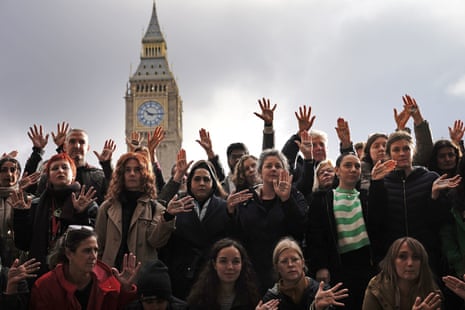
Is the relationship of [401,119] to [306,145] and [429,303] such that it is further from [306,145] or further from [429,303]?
[429,303]

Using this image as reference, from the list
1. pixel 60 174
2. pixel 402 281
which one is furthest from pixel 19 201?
pixel 402 281

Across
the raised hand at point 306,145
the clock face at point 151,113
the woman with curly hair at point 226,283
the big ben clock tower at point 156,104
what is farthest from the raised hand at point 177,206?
the clock face at point 151,113

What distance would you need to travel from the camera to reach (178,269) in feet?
17.1

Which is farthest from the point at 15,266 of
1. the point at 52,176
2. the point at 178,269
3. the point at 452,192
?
the point at 452,192

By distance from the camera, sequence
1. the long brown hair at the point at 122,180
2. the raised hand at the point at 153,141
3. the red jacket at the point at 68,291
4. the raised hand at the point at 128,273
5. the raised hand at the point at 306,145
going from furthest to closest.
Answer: the raised hand at the point at 153,141 < the raised hand at the point at 306,145 < the long brown hair at the point at 122,180 < the raised hand at the point at 128,273 < the red jacket at the point at 68,291

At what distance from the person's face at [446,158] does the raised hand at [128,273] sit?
9.64 feet

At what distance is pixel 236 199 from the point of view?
5.04 meters

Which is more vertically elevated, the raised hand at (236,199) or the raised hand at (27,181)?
the raised hand at (27,181)

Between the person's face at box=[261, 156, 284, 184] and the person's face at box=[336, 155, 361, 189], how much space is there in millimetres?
523

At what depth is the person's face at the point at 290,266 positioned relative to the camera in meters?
4.48

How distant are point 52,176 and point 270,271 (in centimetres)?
204

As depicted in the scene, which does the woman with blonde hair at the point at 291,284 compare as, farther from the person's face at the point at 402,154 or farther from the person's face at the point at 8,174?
the person's face at the point at 8,174

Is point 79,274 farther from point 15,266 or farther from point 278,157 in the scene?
point 278,157

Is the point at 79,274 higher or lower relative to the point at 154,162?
lower
